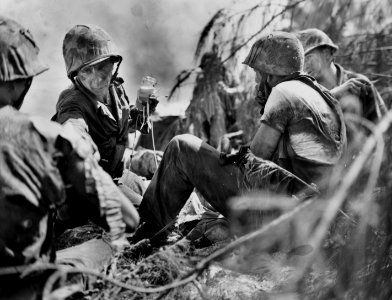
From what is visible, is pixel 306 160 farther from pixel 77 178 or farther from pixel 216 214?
pixel 77 178

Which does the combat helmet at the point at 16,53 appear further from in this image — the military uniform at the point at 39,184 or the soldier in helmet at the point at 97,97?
the soldier in helmet at the point at 97,97

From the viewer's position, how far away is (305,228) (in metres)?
3.88

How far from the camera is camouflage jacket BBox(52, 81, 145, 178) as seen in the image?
18.7 ft

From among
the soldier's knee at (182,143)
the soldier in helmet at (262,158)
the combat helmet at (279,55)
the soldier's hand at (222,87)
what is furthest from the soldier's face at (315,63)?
the soldier's knee at (182,143)

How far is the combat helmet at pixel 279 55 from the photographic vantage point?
18.5 ft

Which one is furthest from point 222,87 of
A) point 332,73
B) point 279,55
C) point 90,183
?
point 90,183

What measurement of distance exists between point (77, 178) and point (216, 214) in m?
2.39

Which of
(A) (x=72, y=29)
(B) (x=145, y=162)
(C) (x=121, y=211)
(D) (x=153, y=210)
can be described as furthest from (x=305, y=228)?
(B) (x=145, y=162)

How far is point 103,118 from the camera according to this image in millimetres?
5941

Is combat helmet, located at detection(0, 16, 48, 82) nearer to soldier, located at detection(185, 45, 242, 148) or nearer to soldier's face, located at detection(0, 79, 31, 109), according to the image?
soldier's face, located at detection(0, 79, 31, 109)

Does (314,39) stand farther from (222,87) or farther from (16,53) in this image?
(16,53)

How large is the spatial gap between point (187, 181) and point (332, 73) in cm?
242

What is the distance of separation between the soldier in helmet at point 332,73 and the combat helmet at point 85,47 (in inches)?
78.8

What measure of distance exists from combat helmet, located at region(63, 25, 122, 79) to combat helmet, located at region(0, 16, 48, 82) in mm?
1717
